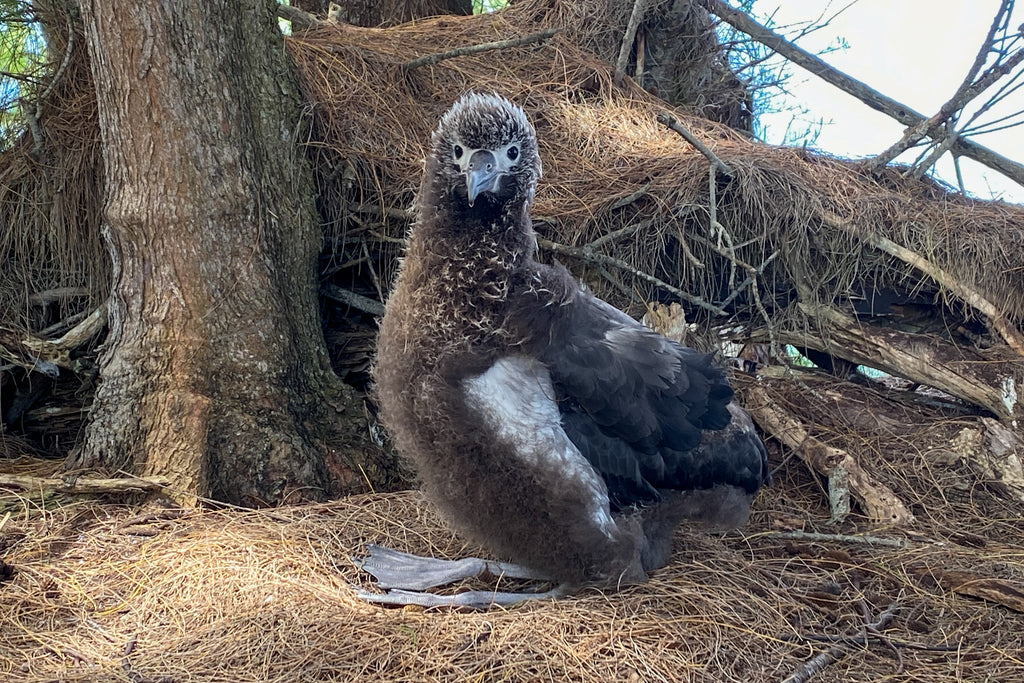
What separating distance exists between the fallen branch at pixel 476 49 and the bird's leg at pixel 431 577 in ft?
9.15

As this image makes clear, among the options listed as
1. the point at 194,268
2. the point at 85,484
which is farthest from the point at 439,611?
the point at 194,268

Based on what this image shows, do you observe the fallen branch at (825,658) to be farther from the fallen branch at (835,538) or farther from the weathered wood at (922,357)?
the weathered wood at (922,357)

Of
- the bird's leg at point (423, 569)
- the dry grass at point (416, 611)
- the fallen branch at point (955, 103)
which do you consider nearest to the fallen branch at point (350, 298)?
the dry grass at point (416, 611)

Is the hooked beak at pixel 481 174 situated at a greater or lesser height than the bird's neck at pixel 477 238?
greater

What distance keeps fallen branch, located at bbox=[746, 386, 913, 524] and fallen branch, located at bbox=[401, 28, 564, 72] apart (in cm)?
232

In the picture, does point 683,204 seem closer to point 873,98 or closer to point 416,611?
point 873,98

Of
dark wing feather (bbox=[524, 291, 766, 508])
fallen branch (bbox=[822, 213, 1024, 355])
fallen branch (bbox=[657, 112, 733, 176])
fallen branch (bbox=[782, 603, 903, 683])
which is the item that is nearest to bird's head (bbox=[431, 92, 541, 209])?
dark wing feather (bbox=[524, 291, 766, 508])

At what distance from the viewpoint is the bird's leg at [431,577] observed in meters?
2.88

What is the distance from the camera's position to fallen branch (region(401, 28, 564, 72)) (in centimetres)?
432

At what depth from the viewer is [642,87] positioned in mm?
5902

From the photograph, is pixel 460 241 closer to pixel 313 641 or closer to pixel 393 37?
pixel 313 641

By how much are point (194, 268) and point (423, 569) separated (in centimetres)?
179

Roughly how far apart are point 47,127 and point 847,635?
4.64 m

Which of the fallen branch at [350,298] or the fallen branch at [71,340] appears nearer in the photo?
the fallen branch at [71,340]
